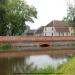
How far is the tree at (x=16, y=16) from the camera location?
6084cm

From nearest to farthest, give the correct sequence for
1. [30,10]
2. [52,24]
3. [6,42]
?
1. [6,42]
2. [30,10]
3. [52,24]

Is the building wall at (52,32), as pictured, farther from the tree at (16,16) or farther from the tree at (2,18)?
the tree at (2,18)

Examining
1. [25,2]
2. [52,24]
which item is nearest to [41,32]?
[52,24]

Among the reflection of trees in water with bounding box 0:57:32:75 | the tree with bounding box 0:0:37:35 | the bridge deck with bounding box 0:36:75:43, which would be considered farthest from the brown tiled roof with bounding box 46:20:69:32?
the reflection of trees in water with bounding box 0:57:32:75

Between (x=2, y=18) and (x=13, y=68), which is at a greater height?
(x=2, y=18)

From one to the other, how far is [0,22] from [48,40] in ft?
31.9

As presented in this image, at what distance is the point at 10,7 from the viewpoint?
61750 mm

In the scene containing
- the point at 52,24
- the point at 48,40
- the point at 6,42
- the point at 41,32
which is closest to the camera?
the point at 6,42

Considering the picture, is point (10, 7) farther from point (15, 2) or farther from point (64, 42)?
point (64, 42)

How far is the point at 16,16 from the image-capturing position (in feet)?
205

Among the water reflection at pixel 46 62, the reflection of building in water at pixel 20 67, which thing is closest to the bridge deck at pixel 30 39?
the water reflection at pixel 46 62

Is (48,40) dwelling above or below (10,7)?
below

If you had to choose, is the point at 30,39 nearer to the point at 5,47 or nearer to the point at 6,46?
the point at 6,46

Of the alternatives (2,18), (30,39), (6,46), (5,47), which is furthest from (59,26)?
(5,47)
